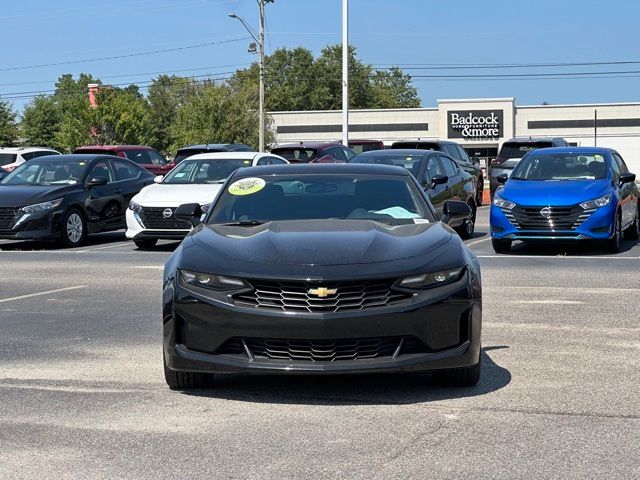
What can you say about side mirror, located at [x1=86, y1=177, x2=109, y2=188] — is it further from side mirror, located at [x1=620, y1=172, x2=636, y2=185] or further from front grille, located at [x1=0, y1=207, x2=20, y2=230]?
side mirror, located at [x1=620, y1=172, x2=636, y2=185]

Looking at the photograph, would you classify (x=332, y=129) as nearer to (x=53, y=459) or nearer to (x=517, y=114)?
(x=517, y=114)

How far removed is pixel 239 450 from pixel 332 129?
303ft

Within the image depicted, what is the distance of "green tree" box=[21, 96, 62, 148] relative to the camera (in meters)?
101

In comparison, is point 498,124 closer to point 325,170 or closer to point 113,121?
point 113,121

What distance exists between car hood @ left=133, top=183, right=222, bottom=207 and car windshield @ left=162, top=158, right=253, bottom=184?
1.34 feet

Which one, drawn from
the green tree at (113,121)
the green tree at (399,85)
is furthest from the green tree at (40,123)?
the green tree at (399,85)

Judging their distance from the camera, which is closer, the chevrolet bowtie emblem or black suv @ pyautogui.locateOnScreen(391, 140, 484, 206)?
the chevrolet bowtie emblem

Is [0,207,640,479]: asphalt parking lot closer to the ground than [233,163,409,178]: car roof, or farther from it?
closer to the ground

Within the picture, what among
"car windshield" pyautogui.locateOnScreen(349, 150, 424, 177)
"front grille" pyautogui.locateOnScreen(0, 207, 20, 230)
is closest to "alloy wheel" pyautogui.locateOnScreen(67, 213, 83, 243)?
"front grille" pyautogui.locateOnScreen(0, 207, 20, 230)

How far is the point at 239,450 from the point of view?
5.42 m

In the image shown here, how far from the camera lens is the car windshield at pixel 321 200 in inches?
305

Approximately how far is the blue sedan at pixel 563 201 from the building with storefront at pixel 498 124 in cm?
7071

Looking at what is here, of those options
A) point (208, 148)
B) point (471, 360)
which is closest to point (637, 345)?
point (471, 360)

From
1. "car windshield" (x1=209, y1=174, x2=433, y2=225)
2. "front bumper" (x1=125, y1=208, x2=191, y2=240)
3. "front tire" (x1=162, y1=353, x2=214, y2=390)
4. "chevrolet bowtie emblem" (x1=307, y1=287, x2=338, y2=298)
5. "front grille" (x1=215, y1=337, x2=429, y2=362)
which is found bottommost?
"front bumper" (x1=125, y1=208, x2=191, y2=240)
